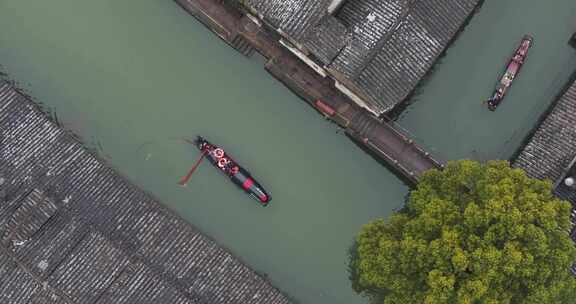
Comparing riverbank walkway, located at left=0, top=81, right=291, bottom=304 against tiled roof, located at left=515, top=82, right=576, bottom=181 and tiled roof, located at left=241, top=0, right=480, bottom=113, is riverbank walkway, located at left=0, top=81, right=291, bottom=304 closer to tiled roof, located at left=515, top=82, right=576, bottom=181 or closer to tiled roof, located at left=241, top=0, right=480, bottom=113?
tiled roof, located at left=241, top=0, right=480, bottom=113

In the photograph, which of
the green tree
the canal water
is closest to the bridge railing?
the canal water

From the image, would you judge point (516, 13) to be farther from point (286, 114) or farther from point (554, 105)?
point (286, 114)

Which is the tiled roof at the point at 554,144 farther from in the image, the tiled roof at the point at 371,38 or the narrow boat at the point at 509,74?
the tiled roof at the point at 371,38

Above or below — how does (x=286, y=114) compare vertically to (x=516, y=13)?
below

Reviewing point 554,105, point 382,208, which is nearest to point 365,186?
point 382,208

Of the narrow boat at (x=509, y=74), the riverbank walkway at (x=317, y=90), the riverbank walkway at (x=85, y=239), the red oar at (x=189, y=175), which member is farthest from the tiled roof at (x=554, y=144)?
the red oar at (x=189, y=175)

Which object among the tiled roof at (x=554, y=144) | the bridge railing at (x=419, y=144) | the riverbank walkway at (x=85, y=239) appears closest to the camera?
the riverbank walkway at (x=85, y=239)

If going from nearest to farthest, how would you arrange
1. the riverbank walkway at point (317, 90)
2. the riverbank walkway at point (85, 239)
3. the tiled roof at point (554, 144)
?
the riverbank walkway at point (85, 239) → the tiled roof at point (554, 144) → the riverbank walkway at point (317, 90)
